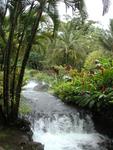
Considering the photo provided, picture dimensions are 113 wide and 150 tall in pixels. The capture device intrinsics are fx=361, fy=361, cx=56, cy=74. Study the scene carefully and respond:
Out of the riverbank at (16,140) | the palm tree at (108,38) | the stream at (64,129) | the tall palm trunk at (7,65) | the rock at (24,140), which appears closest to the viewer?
the riverbank at (16,140)

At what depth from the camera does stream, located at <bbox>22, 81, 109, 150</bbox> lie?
1088 cm

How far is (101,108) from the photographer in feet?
40.5

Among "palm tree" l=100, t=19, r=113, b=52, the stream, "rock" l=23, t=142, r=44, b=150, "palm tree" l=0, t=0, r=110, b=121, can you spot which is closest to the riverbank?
"rock" l=23, t=142, r=44, b=150

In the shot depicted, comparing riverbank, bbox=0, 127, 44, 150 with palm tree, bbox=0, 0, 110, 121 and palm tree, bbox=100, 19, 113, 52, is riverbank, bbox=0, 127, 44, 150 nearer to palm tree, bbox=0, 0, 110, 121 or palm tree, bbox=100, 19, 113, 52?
palm tree, bbox=0, 0, 110, 121

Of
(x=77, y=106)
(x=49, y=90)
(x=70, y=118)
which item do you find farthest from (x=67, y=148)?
(x=49, y=90)

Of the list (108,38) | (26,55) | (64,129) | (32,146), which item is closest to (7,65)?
(26,55)

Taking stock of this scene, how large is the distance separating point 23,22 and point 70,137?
3.92 metres

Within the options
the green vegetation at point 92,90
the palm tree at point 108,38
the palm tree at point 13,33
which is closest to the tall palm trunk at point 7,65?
the palm tree at point 13,33

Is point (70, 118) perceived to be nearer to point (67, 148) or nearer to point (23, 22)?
point (67, 148)

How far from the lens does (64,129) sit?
11984mm

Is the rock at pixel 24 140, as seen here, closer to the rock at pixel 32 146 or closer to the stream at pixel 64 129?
the rock at pixel 32 146

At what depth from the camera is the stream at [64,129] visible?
1088 cm

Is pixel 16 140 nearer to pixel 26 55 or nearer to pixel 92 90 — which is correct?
pixel 26 55

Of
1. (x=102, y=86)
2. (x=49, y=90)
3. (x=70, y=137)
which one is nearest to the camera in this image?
(x=70, y=137)
